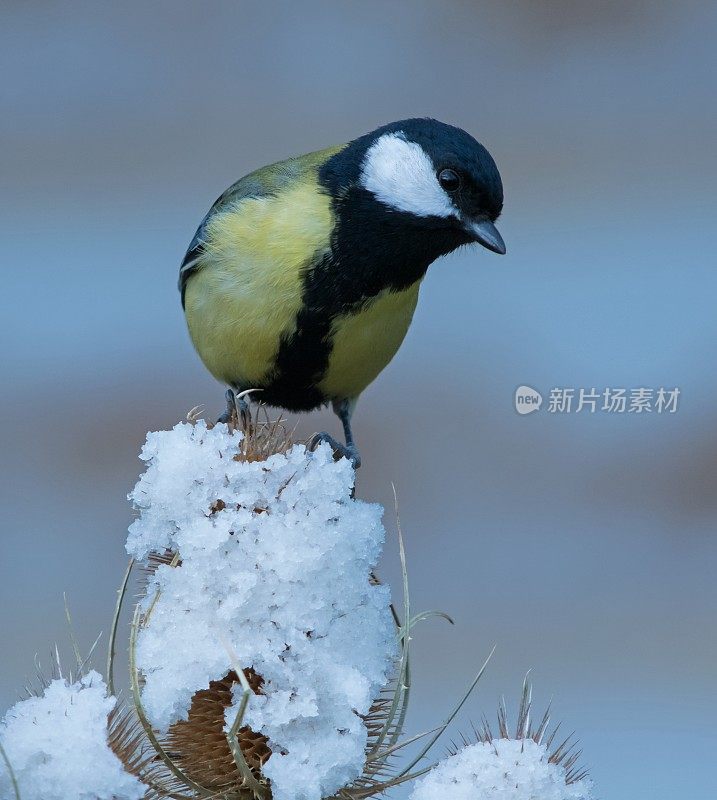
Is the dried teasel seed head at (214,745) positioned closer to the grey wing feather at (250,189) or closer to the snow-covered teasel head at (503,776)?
the snow-covered teasel head at (503,776)

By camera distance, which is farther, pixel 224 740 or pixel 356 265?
pixel 356 265

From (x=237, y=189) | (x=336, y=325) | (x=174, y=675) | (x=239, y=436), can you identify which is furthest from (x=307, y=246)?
(x=174, y=675)

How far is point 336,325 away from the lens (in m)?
1.10

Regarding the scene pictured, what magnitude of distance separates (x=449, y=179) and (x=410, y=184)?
0.04 metres

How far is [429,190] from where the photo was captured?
1086 mm

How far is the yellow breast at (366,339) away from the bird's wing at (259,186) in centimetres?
19

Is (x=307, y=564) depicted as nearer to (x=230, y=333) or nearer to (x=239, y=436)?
(x=239, y=436)

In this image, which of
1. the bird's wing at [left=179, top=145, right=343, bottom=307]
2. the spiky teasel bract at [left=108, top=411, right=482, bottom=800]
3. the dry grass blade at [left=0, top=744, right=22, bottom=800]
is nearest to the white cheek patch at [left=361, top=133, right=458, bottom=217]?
the bird's wing at [left=179, top=145, right=343, bottom=307]

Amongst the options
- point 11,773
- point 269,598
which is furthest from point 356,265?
point 11,773

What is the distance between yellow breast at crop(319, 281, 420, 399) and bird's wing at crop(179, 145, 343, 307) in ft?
0.62

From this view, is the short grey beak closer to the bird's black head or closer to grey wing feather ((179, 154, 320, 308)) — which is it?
the bird's black head

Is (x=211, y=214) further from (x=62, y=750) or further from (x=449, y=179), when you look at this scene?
(x=62, y=750)

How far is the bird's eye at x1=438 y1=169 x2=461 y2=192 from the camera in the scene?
3.52ft

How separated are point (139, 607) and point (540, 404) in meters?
1.53
